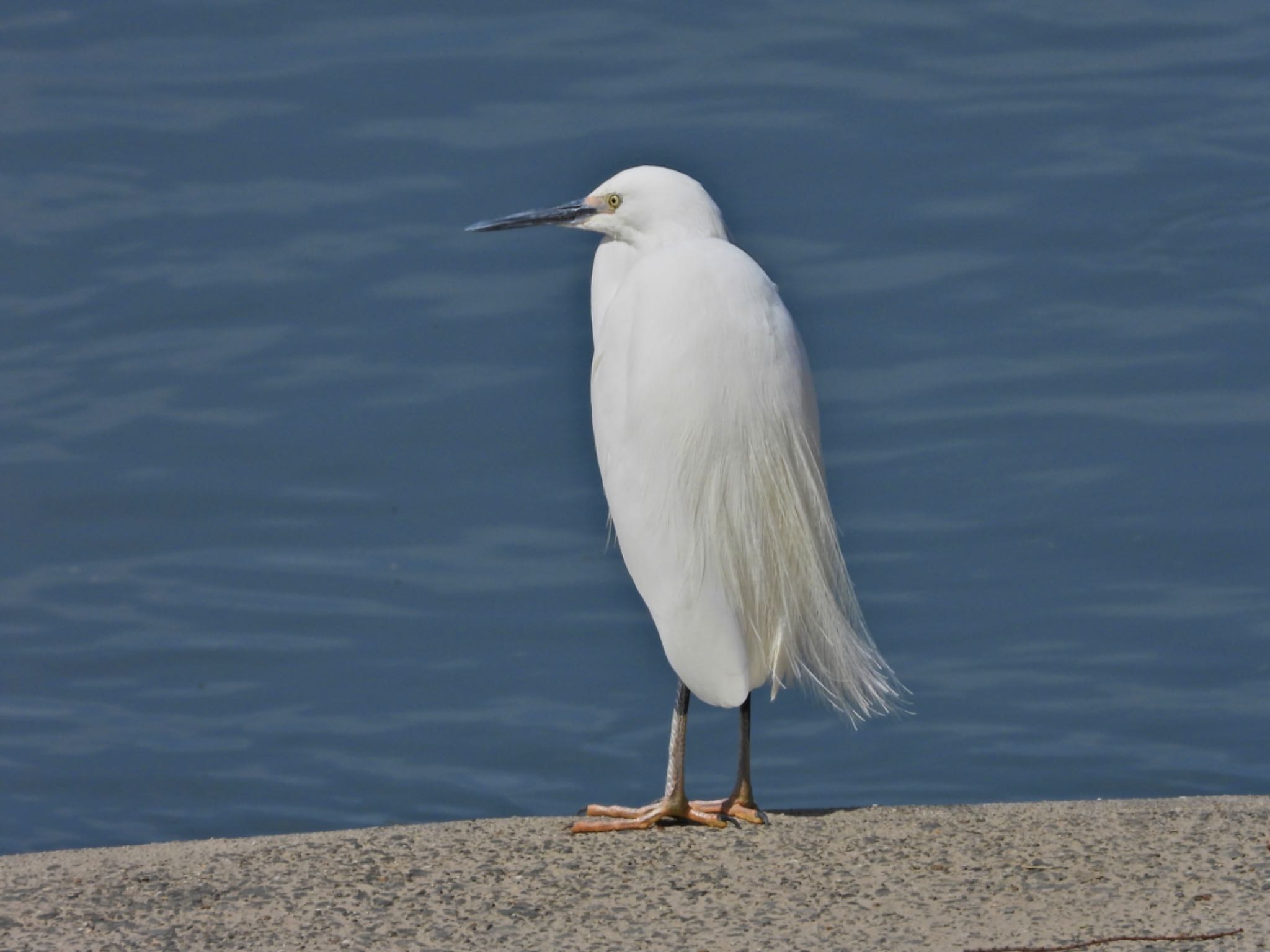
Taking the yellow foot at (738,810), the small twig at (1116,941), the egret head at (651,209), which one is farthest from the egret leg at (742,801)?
the egret head at (651,209)

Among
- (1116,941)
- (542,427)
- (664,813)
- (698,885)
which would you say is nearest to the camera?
(1116,941)

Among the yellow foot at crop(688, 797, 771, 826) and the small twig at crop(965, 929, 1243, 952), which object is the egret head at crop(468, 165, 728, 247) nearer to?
the yellow foot at crop(688, 797, 771, 826)

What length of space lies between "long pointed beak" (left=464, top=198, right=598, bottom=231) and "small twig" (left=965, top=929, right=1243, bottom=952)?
7.74ft

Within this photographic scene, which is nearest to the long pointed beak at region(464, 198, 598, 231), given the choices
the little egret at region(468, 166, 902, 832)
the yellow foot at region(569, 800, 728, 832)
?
the little egret at region(468, 166, 902, 832)

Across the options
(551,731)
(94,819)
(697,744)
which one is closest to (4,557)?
(94,819)

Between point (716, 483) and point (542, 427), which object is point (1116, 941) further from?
point (542, 427)

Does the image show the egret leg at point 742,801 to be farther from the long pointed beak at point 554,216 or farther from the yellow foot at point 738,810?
the long pointed beak at point 554,216

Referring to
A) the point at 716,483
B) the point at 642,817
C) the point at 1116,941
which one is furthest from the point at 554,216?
the point at 1116,941

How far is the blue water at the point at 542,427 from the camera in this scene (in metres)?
7.02

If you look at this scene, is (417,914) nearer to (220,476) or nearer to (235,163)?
(220,476)

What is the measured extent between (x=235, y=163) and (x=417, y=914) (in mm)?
8602

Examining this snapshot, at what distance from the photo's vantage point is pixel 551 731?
7.13 metres

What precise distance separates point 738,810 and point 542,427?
4885 mm

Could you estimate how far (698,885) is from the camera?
13.3ft
